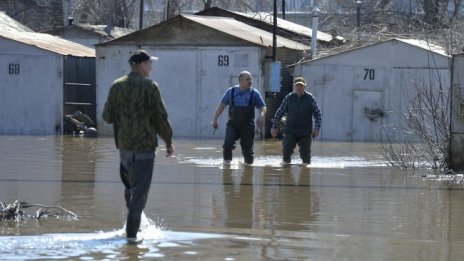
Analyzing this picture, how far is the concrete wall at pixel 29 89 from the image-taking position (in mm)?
28562

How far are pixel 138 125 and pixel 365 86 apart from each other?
704 inches

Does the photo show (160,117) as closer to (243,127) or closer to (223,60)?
(243,127)

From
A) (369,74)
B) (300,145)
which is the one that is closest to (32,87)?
(369,74)

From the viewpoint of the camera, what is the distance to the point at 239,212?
1159 centimetres

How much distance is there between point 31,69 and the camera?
28.6 m

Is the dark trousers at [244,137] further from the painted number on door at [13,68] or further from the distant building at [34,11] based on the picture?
the distant building at [34,11]

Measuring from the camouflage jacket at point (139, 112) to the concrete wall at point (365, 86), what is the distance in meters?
16.8

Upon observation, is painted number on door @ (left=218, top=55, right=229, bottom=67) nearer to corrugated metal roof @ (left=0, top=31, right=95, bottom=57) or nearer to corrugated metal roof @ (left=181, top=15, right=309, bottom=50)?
corrugated metal roof @ (left=181, top=15, right=309, bottom=50)

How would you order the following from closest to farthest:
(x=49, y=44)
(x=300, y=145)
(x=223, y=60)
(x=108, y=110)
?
(x=108, y=110) < (x=300, y=145) < (x=223, y=60) < (x=49, y=44)

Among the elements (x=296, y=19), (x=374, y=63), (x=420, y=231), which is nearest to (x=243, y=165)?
(x=420, y=231)

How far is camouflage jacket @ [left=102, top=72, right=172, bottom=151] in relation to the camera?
9.45 m

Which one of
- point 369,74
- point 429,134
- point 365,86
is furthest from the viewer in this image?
point 365,86

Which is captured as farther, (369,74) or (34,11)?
(34,11)

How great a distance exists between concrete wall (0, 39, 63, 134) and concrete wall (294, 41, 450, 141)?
6.22m
